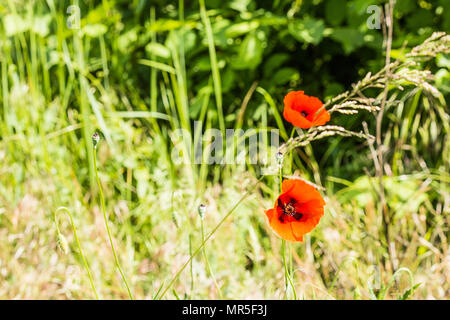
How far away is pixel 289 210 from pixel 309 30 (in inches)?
37.2

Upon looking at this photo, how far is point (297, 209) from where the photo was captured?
2.68 ft

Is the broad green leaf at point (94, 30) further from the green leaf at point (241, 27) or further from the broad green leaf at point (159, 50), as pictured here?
the green leaf at point (241, 27)

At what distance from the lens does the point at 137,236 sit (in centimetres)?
161

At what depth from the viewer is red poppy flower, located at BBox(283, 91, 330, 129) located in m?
0.78

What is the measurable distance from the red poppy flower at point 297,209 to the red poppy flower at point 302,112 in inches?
3.3

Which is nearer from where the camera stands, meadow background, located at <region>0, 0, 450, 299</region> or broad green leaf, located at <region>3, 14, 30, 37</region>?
meadow background, located at <region>0, 0, 450, 299</region>

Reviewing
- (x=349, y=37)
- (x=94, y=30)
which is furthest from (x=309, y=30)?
(x=94, y=30)

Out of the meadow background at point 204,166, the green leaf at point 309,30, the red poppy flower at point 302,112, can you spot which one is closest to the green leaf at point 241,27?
the meadow background at point 204,166

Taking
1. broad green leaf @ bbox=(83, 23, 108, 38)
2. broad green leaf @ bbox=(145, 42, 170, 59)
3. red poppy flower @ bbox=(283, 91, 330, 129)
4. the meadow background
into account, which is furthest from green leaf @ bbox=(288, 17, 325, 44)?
red poppy flower @ bbox=(283, 91, 330, 129)

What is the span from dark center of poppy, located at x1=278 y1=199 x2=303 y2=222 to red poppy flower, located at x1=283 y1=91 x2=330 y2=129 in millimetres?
111

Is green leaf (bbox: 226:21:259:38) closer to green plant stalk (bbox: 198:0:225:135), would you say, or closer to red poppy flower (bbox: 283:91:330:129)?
green plant stalk (bbox: 198:0:225:135)

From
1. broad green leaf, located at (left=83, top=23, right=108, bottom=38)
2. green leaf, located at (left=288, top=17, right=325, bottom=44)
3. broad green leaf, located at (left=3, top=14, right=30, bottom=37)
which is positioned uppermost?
broad green leaf, located at (left=3, top=14, right=30, bottom=37)

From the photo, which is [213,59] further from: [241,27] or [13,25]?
[13,25]
